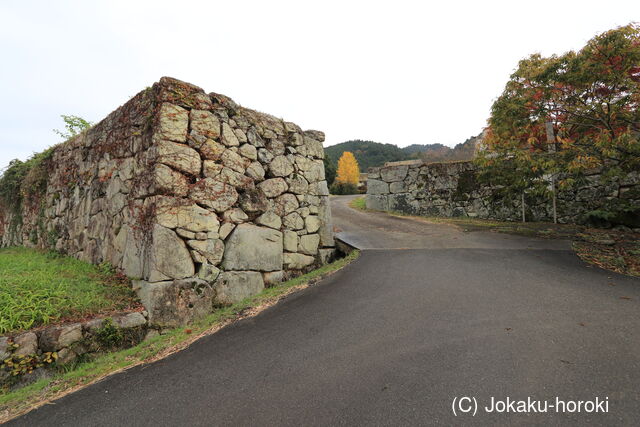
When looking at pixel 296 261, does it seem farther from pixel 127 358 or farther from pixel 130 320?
pixel 127 358

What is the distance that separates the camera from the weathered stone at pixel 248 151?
4.88 m

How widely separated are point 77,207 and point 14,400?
172 inches

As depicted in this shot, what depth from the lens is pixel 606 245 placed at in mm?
6074

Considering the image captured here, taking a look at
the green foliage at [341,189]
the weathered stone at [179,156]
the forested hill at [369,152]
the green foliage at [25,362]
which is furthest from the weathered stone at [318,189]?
the forested hill at [369,152]

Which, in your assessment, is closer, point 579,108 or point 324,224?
point 579,108

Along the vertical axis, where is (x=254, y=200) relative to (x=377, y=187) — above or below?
below

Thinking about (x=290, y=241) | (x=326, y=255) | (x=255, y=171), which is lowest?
(x=326, y=255)

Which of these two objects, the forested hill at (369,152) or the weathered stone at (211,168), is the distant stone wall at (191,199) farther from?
the forested hill at (369,152)

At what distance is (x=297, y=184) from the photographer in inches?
226

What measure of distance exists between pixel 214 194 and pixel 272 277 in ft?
5.88

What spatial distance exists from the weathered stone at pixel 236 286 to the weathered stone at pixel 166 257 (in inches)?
21.0

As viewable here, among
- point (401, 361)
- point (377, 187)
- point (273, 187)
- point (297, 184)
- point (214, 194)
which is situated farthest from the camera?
point (377, 187)

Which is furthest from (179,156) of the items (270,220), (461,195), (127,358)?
(461,195)

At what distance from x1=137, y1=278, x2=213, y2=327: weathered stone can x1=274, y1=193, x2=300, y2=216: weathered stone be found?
186 cm
